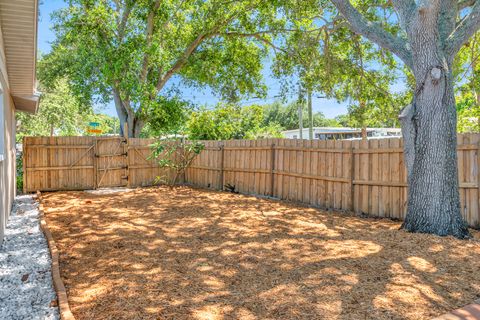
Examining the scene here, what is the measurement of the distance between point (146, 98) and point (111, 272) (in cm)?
820

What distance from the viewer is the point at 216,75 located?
46.3ft

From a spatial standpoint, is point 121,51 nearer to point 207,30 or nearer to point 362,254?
point 207,30

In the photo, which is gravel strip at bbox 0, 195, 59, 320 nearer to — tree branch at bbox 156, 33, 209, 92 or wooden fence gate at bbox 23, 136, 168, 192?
wooden fence gate at bbox 23, 136, 168, 192

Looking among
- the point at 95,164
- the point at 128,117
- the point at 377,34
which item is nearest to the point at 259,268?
the point at 377,34

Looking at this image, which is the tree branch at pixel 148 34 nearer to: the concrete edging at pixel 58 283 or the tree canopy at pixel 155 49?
the tree canopy at pixel 155 49

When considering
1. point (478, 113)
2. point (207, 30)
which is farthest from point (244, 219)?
point (478, 113)

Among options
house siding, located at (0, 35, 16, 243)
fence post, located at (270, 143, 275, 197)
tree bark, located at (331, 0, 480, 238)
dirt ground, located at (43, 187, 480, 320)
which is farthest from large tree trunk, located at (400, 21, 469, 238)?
house siding, located at (0, 35, 16, 243)

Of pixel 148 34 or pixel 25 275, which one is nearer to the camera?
pixel 25 275

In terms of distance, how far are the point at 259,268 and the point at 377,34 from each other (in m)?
4.11

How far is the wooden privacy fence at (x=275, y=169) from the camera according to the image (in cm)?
658

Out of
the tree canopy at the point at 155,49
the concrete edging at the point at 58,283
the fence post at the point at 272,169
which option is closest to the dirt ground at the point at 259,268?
the concrete edging at the point at 58,283

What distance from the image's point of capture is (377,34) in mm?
5609

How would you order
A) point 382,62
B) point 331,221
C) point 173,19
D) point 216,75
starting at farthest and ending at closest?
point 216,75 → point 173,19 → point 382,62 → point 331,221

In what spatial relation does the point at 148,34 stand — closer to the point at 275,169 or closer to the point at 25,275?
the point at 275,169
